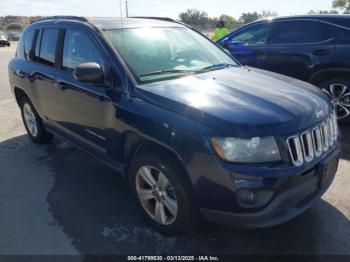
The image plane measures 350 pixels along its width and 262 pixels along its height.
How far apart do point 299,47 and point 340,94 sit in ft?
3.39

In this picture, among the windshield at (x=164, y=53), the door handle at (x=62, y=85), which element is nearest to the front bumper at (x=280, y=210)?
the windshield at (x=164, y=53)

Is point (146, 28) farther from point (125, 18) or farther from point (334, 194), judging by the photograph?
point (334, 194)

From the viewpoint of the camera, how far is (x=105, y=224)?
333 centimetres

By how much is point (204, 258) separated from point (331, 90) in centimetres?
412

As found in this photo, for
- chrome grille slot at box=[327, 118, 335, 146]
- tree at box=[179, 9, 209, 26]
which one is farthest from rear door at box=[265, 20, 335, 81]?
tree at box=[179, 9, 209, 26]

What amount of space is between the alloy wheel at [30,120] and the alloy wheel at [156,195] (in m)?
2.80

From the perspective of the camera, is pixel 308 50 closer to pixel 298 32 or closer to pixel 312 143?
pixel 298 32

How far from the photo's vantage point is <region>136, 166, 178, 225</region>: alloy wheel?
9.75 feet

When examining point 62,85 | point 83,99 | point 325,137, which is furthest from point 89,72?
point 325,137

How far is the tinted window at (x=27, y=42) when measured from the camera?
504 centimetres

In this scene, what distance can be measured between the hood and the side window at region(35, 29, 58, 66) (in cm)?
183

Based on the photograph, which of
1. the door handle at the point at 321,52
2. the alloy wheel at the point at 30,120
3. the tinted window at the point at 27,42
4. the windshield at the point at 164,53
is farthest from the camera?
the door handle at the point at 321,52

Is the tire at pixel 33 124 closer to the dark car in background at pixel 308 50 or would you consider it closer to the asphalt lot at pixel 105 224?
the asphalt lot at pixel 105 224

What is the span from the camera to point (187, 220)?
2836 mm
